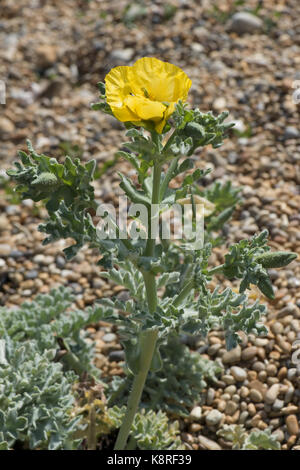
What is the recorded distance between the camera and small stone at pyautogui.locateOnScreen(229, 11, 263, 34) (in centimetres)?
459

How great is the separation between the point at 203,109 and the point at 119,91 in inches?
88.6

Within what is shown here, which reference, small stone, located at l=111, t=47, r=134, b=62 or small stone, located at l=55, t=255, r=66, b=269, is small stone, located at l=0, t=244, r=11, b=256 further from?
small stone, located at l=111, t=47, r=134, b=62

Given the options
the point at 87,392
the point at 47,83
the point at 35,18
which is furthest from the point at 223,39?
the point at 87,392

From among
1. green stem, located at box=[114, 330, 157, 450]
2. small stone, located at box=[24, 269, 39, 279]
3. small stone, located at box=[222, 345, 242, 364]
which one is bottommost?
small stone, located at box=[222, 345, 242, 364]

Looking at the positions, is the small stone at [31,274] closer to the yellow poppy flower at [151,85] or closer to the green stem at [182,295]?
the green stem at [182,295]

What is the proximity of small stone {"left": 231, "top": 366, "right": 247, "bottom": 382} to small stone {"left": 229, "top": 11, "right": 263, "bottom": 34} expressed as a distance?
2771mm

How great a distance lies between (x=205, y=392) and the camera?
2.85 m

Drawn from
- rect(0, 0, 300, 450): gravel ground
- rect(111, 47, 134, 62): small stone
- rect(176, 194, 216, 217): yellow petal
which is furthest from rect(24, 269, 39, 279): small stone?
rect(111, 47, 134, 62): small stone

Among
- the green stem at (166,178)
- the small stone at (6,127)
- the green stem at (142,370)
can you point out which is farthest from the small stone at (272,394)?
the small stone at (6,127)

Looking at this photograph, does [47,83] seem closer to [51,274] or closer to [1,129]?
[1,129]

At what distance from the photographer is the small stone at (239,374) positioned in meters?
2.82

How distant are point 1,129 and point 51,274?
4.42 feet

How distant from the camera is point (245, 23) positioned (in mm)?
4602

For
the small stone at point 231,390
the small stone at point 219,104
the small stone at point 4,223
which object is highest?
the small stone at point 219,104
